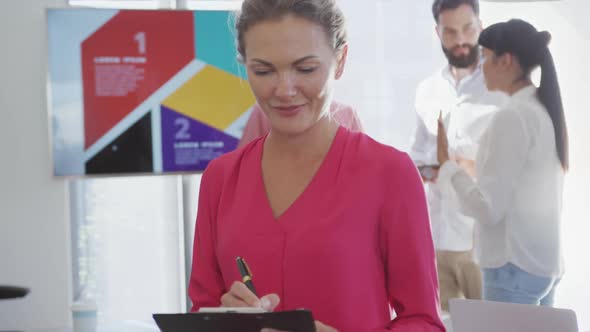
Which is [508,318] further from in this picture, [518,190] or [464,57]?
[464,57]

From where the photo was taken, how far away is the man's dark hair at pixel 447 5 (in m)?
3.76

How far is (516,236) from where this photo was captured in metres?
3.36

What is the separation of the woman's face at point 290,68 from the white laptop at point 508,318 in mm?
625

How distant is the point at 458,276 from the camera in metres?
3.66

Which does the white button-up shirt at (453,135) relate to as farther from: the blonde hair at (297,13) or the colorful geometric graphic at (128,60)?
the blonde hair at (297,13)

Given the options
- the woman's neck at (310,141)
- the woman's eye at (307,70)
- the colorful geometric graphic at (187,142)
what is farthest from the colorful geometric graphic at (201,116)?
the woman's eye at (307,70)

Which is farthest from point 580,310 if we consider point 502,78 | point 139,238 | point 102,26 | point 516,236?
point 102,26

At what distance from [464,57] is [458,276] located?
104 centimetres

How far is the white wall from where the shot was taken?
144 inches

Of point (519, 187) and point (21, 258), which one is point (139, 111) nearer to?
point (21, 258)

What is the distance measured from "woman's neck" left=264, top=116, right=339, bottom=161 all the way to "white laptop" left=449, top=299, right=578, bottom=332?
53cm

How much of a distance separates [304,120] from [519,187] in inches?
87.6

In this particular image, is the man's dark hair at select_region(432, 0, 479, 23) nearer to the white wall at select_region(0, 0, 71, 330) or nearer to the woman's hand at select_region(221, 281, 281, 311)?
the white wall at select_region(0, 0, 71, 330)

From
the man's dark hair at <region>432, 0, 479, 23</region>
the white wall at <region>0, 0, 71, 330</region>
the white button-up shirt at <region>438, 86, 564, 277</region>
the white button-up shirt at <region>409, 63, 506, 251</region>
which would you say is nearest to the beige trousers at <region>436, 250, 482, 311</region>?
the white button-up shirt at <region>409, 63, 506, 251</region>
